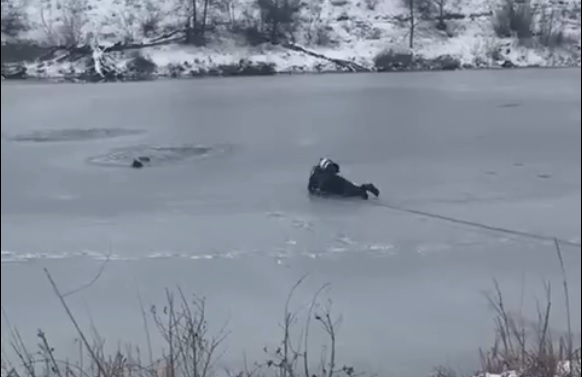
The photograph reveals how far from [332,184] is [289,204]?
706 millimetres

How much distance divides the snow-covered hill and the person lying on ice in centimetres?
37

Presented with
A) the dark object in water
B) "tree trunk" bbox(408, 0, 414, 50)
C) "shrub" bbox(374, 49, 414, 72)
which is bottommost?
the dark object in water

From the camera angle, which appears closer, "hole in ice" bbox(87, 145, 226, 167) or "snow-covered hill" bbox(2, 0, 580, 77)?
"snow-covered hill" bbox(2, 0, 580, 77)

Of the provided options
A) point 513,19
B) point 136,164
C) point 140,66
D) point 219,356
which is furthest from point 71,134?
point 513,19

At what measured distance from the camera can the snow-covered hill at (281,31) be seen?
2.28m

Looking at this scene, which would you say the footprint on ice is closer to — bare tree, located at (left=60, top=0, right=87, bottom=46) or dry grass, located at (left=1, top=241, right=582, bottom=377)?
dry grass, located at (left=1, top=241, right=582, bottom=377)

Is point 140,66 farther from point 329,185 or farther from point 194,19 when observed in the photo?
point 329,185

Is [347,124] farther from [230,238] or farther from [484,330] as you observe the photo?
[484,330]

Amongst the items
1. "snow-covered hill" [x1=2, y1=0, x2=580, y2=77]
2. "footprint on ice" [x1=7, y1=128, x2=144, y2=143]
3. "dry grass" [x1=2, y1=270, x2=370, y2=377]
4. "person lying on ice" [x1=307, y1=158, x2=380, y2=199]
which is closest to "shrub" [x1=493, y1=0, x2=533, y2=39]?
"snow-covered hill" [x1=2, y1=0, x2=580, y2=77]

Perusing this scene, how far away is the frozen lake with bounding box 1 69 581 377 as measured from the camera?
3723 millimetres

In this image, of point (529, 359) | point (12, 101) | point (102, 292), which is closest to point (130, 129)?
point (12, 101)

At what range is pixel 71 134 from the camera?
586 centimetres

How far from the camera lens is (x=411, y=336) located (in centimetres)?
347

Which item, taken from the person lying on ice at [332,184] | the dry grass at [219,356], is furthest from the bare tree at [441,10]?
the person lying on ice at [332,184]
